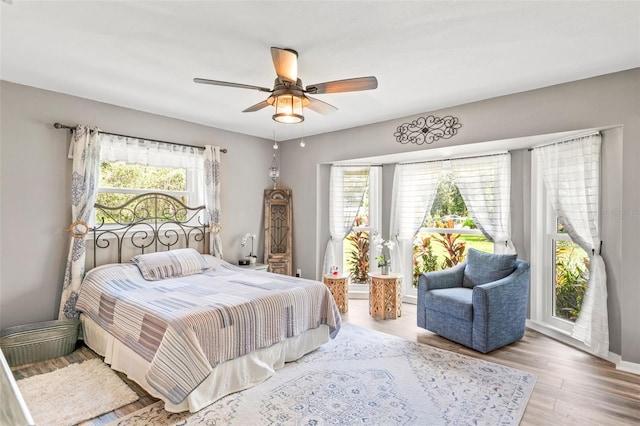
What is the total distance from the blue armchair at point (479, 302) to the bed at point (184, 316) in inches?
43.2

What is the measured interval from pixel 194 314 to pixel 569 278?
12.4 ft

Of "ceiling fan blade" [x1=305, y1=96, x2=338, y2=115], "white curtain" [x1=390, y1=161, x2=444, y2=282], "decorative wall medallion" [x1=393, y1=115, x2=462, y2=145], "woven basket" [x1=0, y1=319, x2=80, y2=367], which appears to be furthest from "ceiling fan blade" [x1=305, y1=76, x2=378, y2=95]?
"woven basket" [x1=0, y1=319, x2=80, y2=367]

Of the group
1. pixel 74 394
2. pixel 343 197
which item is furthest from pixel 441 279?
pixel 74 394

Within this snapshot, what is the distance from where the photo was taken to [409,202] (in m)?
4.92

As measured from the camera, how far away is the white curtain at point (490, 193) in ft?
13.4

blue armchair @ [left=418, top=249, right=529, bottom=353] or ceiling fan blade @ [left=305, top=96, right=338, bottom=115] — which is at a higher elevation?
ceiling fan blade @ [left=305, top=96, right=338, bottom=115]

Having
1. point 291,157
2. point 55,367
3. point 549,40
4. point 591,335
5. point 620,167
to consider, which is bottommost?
point 55,367

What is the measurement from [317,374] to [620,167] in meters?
3.18

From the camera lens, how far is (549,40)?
92.4 inches

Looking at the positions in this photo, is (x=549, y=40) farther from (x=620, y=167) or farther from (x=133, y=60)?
(x=133, y=60)

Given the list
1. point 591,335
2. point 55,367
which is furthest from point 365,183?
point 55,367

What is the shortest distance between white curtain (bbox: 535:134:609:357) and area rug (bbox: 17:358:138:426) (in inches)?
154

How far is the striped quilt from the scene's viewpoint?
7.38 ft

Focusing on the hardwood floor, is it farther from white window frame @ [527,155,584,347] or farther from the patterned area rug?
white window frame @ [527,155,584,347]
